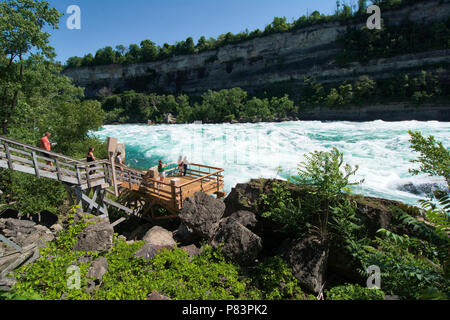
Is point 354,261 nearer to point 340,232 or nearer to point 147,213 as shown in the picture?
point 340,232

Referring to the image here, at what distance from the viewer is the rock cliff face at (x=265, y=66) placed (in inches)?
2362

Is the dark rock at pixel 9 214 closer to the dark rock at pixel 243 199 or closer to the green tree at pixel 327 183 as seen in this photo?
the dark rock at pixel 243 199

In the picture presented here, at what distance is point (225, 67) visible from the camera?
316 feet

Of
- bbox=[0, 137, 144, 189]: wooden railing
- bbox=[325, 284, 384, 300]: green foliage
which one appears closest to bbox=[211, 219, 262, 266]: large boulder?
bbox=[325, 284, 384, 300]: green foliage

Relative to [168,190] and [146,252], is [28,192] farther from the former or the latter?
[146,252]

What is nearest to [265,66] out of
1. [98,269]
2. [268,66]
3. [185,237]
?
[268,66]

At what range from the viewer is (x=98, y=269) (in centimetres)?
520

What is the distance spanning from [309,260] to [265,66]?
92799 mm

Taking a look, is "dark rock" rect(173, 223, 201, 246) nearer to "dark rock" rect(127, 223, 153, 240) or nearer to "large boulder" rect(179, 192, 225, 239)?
"large boulder" rect(179, 192, 225, 239)

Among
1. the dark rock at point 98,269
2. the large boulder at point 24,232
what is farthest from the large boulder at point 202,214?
the large boulder at point 24,232

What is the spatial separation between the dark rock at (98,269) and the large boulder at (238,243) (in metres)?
2.92

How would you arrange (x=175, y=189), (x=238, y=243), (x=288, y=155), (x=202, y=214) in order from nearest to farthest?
(x=238, y=243), (x=202, y=214), (x=175, y=189), (x=288, y=155)

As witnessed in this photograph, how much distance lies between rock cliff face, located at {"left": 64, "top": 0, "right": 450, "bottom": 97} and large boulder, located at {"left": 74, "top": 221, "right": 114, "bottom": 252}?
2933 inches

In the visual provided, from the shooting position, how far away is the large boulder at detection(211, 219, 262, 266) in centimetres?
632
